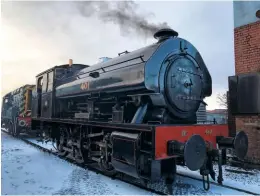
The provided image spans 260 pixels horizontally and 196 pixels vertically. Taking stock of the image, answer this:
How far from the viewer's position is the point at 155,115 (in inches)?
204

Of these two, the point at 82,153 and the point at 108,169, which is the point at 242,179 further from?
the point at 82,153

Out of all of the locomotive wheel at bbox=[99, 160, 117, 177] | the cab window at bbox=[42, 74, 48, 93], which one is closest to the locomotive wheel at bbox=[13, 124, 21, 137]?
the cab window at bbox=[42, 74, 48, 93]

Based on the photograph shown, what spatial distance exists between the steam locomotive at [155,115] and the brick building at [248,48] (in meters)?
1.82

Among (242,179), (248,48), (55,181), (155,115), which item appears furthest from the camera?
(248,48)

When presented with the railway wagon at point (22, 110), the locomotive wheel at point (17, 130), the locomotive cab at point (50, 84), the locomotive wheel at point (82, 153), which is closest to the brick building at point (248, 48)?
the locomotive wheel at point (82, 153)

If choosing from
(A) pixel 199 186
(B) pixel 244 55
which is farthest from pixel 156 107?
(B) pixel 244 55

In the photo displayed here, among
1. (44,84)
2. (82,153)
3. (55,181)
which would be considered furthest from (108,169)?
(44,84)

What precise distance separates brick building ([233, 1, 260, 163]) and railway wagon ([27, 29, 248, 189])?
1804mm

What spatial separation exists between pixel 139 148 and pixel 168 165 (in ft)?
2.59

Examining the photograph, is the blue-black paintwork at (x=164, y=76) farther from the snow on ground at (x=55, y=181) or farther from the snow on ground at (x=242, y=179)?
the snow on ground at (x=55, y=181)

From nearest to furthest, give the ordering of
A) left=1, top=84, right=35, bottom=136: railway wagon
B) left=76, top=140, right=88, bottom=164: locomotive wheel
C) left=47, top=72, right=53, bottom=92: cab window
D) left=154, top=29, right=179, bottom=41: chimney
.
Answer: left=154, top=29, right=179, bottom=41: chimney, left=76, top=140, right=88, bottom=164: locomotive wheel, left=47, top=72, right=53, bottom=92: cab window, left=1, top=84, right=35, bottom=136: railway wagon

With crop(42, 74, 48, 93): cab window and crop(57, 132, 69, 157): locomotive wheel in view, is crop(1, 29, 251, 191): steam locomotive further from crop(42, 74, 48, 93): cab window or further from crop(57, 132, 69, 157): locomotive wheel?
crop(42, 74, 48, 93): cab window

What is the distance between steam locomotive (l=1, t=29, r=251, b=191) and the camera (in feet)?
14.9

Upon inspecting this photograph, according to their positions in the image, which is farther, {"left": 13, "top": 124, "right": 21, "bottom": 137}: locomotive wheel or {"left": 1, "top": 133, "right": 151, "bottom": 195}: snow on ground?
{"left": 13, "top": 124, "right": 21, "bottom": 137}: locomotive wheel
